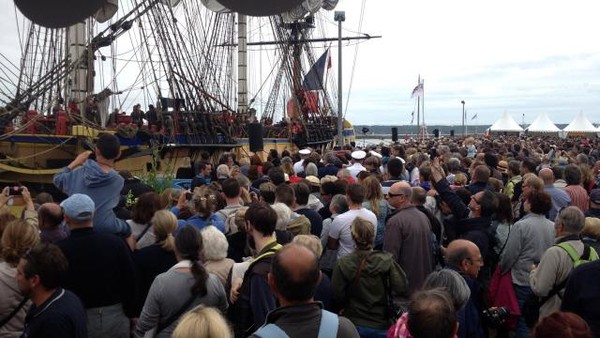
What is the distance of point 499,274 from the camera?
5.74 m

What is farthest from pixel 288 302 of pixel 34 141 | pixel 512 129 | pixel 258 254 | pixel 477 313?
pixel 512 129

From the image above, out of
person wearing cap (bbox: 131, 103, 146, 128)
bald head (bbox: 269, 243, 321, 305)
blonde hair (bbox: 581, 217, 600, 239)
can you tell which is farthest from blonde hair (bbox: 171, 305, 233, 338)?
person wearing cap (bbox: 131, 103, 146, 128)

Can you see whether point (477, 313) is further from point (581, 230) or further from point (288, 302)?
point (288, 302)

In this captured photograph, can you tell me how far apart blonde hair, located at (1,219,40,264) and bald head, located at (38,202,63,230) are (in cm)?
57

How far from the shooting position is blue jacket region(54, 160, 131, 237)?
5.12 m

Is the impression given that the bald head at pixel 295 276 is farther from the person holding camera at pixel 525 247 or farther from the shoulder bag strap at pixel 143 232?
the person holding camera at pixel 525 247

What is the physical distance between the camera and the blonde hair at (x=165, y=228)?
473cm

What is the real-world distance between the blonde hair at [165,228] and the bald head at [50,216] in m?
0.76

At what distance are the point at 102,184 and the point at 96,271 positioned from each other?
46.3 inches

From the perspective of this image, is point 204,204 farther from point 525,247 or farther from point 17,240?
point 525,247

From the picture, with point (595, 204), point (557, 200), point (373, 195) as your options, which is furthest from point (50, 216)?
point (557, 200)

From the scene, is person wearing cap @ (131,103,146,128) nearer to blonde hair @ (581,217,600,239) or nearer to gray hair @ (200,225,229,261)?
gray hair @ (200,225,229,261)

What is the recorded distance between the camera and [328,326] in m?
2.77

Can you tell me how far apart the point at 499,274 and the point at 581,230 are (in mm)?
1117
